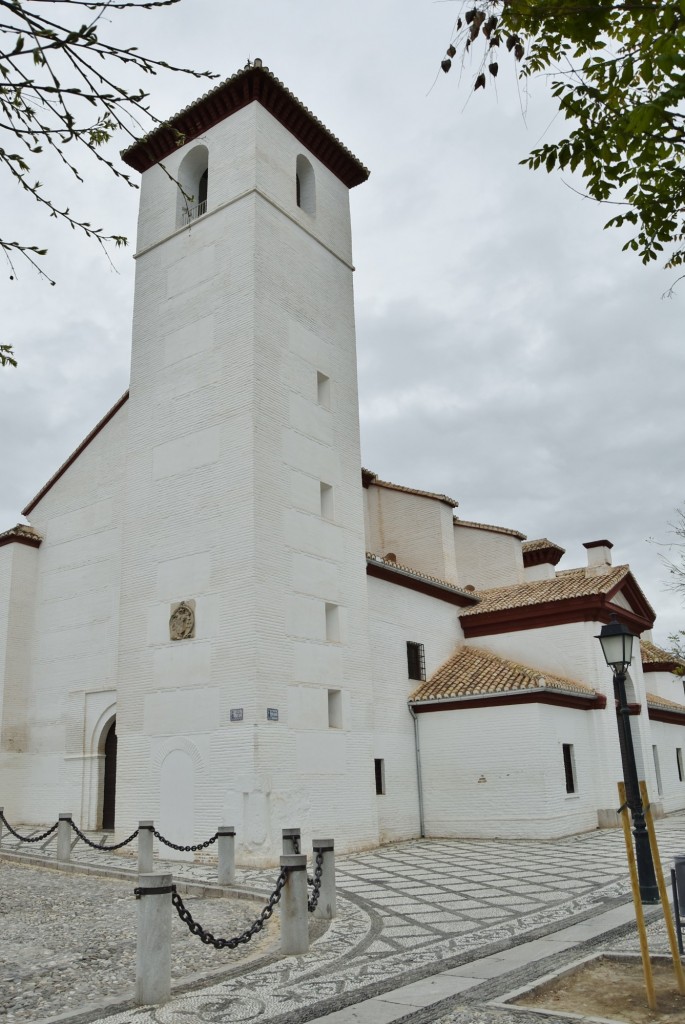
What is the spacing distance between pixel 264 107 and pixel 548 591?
1261cm

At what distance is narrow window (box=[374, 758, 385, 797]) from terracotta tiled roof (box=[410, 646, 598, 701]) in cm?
174

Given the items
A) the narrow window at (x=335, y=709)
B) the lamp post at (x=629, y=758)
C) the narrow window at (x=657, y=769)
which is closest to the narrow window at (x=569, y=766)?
the narrow window at (x=335, y=709)

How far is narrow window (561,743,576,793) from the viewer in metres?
16.9

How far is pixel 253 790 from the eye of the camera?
12.7 m

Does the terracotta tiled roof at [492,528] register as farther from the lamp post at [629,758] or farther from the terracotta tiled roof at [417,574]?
the lamp post at [629,758]

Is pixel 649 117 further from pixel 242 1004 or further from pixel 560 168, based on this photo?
pixel 242 1004

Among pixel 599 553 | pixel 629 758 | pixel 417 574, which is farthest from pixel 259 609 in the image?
pixel 599 553

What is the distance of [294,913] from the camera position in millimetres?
6555

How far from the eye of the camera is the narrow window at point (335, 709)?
1479 cm

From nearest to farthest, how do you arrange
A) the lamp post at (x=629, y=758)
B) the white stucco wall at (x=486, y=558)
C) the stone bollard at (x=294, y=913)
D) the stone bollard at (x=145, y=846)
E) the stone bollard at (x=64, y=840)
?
the stone bollard at (x=294, y=913)
the lamp post at (x=629, y=758)
the stone bollard at (x=145, y=846)
the stone bollard at (x=64, y=840)
the white stucco wall at (x=486, y=558)

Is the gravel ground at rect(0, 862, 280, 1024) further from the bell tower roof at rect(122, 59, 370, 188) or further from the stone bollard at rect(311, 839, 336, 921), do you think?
the bell tower roof at rect(122, 59, 370, 188)

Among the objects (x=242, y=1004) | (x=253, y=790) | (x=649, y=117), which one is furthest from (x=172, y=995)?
(x=253, y=790)

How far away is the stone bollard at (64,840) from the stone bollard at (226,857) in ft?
11.2

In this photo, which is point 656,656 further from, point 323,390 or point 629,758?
point 629,758
